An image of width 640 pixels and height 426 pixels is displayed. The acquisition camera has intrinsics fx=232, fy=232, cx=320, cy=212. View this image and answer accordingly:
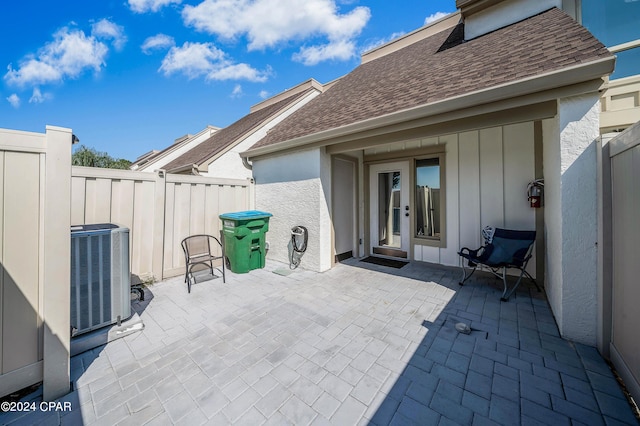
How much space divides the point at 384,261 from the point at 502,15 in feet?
21.0

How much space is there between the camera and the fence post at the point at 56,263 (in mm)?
1927

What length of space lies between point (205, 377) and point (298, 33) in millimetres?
10307

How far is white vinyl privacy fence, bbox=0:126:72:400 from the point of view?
6.03ft

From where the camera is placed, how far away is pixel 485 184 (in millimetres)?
4695

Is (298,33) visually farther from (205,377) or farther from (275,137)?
(205,377)

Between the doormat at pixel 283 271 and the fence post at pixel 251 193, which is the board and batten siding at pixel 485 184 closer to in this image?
the doormat at pixel 283 271

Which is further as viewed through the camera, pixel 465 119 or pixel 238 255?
pixel 238 255

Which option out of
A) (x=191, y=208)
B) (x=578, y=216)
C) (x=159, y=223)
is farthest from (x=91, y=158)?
(x=578, y=216)

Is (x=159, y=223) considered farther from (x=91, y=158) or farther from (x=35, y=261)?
(x=91, y=158)

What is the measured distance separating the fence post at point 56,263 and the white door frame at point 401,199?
5699 mm

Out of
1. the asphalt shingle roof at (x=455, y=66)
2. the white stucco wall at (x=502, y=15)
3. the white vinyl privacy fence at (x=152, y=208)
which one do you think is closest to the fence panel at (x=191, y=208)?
the white vinyl privacy fence at (x=152, y=208)

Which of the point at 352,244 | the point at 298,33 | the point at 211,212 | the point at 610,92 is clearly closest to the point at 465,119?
the point at 610,92

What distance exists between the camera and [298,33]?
851 cm

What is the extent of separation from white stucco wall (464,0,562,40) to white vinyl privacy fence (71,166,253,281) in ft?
23.5
